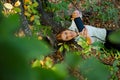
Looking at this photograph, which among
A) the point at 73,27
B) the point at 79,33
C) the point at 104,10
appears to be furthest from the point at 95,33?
the point at 104,10

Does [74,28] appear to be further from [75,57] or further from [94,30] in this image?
[75,57]

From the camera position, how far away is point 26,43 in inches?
10.6

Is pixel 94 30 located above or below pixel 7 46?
below

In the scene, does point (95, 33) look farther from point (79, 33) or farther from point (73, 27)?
point (79, 33)

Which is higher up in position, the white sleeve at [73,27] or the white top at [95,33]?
the white sleeve at [73,27]

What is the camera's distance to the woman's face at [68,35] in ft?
14.5

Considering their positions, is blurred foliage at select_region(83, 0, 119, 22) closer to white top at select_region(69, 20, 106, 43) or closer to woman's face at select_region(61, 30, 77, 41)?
white top at select_region(69, 20, 106, 43)

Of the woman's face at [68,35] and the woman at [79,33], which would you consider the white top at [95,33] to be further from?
the woman's face at [68,35]

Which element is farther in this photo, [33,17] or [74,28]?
[74,28]

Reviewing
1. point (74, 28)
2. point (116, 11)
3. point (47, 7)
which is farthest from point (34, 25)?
point (116, 11)

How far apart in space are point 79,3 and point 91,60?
19.7 feet

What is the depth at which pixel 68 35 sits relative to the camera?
458 cm

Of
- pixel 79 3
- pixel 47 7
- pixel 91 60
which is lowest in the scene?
pixel 79 3

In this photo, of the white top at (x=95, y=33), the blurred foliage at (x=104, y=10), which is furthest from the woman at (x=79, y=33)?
the blurred foliage at (x=104, y=10)
